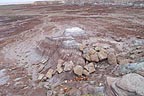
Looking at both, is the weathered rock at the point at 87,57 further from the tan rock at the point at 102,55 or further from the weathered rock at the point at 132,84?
the weathered rock at the point at 132,84

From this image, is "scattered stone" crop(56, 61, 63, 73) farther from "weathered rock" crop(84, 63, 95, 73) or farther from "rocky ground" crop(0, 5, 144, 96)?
"weathered rock" crop(84, 63, 95, 73)

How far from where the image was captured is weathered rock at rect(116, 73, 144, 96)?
494 centimetres

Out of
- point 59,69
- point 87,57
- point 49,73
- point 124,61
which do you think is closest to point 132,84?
point 124,61

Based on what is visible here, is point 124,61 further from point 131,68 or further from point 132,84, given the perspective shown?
point 132,84

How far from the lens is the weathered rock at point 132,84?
4.94m

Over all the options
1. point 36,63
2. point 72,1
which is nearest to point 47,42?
point 36,63

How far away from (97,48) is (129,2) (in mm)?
12891

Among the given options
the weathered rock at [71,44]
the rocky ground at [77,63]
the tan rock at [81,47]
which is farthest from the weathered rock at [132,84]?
the weathered rock at [71,44]

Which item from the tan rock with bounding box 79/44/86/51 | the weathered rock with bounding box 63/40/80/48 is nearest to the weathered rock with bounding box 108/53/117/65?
the tan rock with bounding box 79/44/86/51

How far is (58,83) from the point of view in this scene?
22.9 ft

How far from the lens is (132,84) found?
5117 mm

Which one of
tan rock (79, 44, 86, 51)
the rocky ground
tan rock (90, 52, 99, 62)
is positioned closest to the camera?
the rocky ground

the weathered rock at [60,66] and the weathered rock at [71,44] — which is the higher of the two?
the weathered rock at [71,44]

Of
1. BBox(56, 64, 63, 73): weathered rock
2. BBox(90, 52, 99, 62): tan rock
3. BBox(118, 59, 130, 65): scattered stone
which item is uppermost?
BBox(90, 52, 99, 62): tan rock
